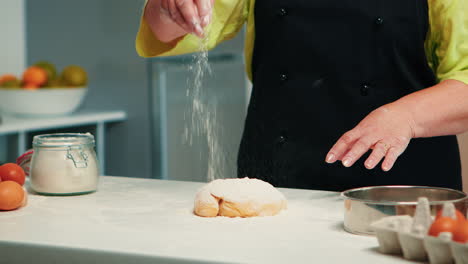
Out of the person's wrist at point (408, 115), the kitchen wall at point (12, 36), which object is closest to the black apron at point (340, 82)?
the person's wrist at point (408, 115)

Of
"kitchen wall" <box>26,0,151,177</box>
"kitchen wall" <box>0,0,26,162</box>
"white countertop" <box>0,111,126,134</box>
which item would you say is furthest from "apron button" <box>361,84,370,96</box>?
"kitchen wall" <box>0,0,26,162</box>

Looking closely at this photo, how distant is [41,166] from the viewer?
1381 mm

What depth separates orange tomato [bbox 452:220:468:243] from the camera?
2.68 ft

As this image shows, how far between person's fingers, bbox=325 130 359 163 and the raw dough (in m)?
0.12

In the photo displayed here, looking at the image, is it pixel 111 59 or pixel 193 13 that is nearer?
pixel 193 13

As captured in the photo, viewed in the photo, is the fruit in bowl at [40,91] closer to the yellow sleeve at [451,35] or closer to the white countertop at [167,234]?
the white countertop at [167,234]

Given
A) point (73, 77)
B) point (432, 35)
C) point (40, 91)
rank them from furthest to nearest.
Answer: point (73, 77) → point (40, 91) → point (432, 35)

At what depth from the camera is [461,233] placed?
82 cm

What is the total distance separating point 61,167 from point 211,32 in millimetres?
615

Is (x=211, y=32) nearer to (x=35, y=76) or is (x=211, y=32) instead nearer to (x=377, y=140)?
(x=377, y=140)

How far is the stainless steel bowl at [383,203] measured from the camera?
97 cm

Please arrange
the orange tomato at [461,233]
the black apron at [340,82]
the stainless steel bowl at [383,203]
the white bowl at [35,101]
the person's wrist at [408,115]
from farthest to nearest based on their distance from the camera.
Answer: the white bowl at [35,101] → the black apron at [340,82] → the person's wrist at [408,115] → the stainless steel bowl at [383,203] → the orange tomato at [461,233]

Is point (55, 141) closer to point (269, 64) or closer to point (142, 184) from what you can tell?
point (142, 184)

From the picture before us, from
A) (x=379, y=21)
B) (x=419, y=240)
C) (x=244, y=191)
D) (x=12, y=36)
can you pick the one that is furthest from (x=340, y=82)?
(x=12, y=36)
